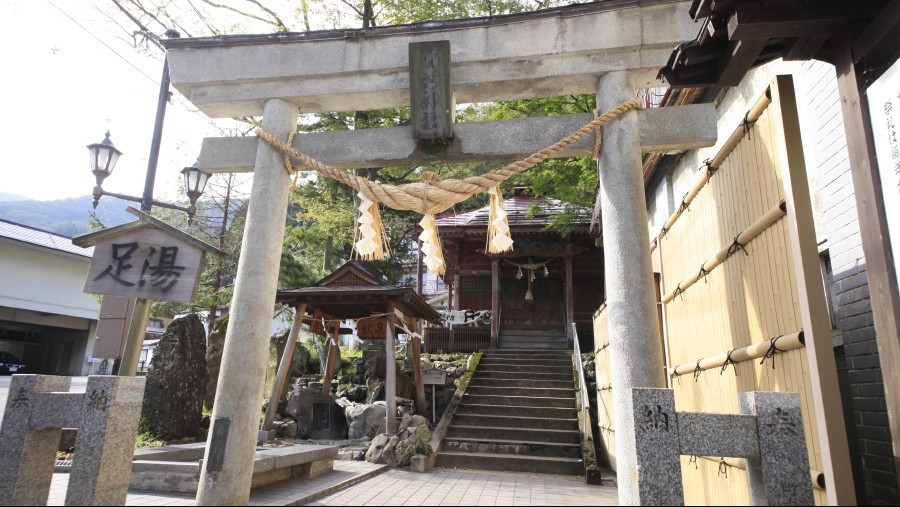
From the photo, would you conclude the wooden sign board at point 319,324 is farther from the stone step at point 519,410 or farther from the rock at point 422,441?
the rock at point 422,441

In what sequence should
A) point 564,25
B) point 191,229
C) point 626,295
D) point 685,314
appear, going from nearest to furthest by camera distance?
point 626,295
point 564,25
point 685,314
point 191,229

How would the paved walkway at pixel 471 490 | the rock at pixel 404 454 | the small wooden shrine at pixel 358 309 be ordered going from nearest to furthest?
the paved walkway at pixel 471 490, the rock at pixel 404 454, the small wooden shrine at pixel 358 309

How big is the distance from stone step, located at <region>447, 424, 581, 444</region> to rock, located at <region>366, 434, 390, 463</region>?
61.9 inches

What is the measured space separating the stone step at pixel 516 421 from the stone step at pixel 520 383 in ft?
5.93

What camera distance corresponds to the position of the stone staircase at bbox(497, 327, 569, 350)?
18141 mm

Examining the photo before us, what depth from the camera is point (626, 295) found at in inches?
189

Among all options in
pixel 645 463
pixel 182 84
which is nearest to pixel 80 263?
A: pixel 182 84

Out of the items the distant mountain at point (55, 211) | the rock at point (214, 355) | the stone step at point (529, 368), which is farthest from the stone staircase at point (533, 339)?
the distant mountain at point (55, 211)

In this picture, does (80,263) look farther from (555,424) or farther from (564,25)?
(564,25)

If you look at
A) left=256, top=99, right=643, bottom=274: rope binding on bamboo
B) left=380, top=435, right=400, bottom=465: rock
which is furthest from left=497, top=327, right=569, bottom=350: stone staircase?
left=256, top=99, right=643, bottom=274: rope binding on bamboo

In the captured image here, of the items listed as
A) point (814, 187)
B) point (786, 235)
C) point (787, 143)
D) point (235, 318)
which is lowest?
point (235, 318)

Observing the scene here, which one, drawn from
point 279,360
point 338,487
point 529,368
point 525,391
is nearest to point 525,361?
point 529,368

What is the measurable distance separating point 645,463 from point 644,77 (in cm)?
430

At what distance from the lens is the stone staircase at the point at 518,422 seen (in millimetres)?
9906
